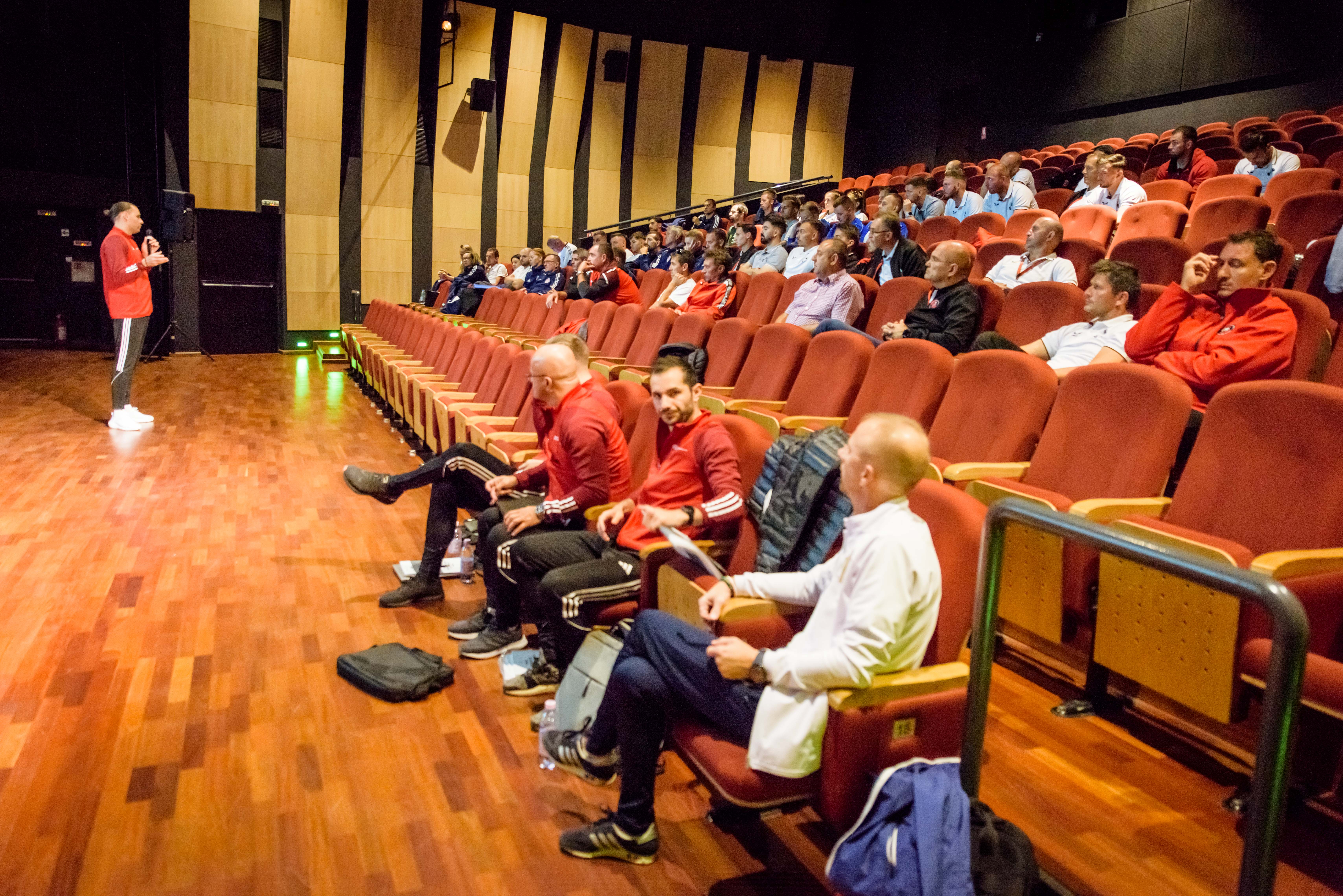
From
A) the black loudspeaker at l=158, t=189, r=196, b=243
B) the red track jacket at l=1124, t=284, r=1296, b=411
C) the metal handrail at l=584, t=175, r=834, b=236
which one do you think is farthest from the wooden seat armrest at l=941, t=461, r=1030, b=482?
the black loudspeaker at l=158, t=189, r=196, b=243

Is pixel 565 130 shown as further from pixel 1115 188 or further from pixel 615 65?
pixel 1115 188

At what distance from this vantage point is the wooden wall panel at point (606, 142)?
686cm

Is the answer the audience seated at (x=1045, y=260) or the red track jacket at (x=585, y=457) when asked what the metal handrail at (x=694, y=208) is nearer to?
the audience seated at (x=1045, y=260)

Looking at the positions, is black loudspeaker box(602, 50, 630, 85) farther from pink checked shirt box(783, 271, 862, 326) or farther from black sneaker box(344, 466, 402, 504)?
black sneaker box(344, 466, 402, 504)

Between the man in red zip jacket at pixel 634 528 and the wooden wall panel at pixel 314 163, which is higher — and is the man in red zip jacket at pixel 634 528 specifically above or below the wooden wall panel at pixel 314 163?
below

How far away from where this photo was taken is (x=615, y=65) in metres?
6.78

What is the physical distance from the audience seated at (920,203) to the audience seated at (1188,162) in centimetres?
87

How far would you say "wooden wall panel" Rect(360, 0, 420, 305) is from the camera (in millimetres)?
6215

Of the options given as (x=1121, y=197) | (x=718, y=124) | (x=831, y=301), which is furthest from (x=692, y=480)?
(x=718, y=124)

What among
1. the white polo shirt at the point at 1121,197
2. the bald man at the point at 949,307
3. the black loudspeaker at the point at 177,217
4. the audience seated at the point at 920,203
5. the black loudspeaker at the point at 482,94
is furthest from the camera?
the black loudspeaker at the point at 482,94

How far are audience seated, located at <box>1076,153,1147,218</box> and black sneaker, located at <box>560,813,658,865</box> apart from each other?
2850 millimetres

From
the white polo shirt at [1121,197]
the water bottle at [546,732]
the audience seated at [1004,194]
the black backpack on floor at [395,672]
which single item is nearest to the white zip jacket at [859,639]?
the water bottle at [546,732]

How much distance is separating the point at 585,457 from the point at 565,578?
0.91 feet

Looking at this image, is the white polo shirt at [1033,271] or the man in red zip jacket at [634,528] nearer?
the man in red zip jacket at [634,528]
